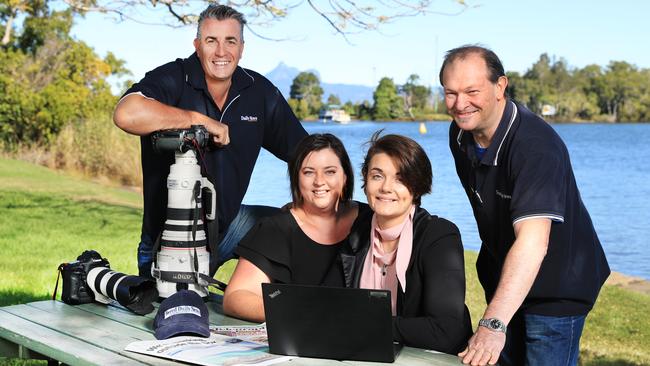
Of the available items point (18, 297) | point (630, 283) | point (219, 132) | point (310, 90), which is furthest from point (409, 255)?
point (310, 90)

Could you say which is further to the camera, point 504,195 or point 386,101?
point 386,101

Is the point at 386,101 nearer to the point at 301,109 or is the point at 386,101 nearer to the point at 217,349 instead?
the point at 301,109

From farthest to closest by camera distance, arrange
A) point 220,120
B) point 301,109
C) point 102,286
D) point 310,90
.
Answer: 1. point 310,90
2. point 301,109
3. point 220,120
4. point 102,286

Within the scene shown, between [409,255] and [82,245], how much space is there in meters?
6.83

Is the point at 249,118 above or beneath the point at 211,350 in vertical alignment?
above

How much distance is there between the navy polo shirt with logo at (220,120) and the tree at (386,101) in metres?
68.3

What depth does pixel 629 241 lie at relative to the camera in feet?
51.1

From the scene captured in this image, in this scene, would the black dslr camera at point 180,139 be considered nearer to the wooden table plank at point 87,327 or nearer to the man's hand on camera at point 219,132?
the man's hand on camera at point 219,132

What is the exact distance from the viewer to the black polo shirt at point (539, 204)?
2.71m

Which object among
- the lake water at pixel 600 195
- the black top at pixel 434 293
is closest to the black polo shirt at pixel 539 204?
the black top at pixel 434 293

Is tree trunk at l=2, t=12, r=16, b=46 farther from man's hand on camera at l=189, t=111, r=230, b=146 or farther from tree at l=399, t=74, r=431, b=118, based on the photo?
tree at l=399, t=74, r=431, b=118

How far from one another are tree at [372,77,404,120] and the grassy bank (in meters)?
58.9

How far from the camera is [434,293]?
2.62m

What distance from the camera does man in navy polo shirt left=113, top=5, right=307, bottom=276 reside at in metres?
3.92
